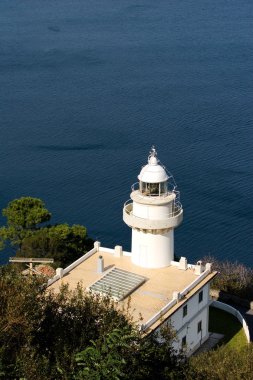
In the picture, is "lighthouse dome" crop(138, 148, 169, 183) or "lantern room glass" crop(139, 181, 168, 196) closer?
"lighthouse dome" crop(138, 148, 169, 183)

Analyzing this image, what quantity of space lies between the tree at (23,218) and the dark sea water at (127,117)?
12.8m

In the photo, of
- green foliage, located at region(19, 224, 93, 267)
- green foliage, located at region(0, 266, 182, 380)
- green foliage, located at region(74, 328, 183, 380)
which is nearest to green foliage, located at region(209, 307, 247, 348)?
green foliage, located at region(19, 224, 93, 267)

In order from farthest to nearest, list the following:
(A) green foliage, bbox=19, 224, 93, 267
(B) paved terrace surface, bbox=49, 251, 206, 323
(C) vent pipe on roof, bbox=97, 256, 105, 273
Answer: (A) green foliage, bbox=19, 224, 93, 267 → (C) vent pipe on roof, bbox=97, 256, 105, 273 → (B) paved terrace surface, bbox=49, 251, 206, 323

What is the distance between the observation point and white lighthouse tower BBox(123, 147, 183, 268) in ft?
106

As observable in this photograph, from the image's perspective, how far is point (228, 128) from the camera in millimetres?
78438

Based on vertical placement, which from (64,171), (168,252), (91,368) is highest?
(91,368)

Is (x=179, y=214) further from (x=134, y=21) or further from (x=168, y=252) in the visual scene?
(x=134, y=21)

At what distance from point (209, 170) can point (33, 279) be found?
48.0 meters

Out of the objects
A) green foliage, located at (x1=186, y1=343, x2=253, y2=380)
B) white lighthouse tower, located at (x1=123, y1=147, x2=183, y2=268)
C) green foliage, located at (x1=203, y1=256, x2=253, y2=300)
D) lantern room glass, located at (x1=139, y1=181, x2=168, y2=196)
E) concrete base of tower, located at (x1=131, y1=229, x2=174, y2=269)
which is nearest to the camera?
green foliage, located at (x1=186, y1=343, x2=253, y2=380)

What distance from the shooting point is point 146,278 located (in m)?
32.1

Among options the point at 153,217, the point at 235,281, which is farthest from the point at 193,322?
the point at 235,281

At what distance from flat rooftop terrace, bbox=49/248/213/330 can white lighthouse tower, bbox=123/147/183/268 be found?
573 millimetres

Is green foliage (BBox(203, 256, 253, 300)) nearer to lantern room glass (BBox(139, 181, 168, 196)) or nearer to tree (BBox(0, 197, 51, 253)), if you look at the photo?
tree (BBox(0, 197, 51, 253))

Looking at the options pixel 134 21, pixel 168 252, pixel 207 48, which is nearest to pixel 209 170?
pixel 168 252
